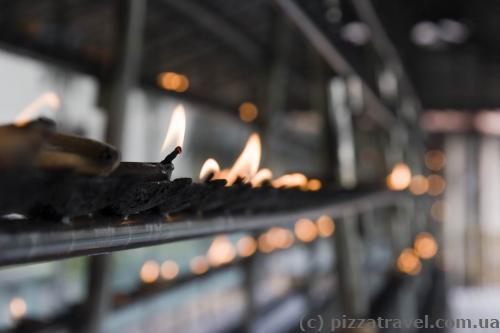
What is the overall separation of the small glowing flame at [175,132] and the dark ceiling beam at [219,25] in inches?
98.7

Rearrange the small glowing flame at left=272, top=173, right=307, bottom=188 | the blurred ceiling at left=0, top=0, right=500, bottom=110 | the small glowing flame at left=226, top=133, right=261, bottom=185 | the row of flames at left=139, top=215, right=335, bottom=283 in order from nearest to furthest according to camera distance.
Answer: the small glowing flame at left=226, top=133, right=261, bottom=185, the small glowing flame at left=272, top=173, right=307, bottom=188, the blurred ceiling at left=0, top=0, right=500, bottom=110, the row of flames at left=139, top=215, right=335, bottom=283

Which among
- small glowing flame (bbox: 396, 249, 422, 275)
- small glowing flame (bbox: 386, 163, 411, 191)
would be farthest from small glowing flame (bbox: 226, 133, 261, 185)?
small glowing flame (bbox: 396, 249, 422, 275)

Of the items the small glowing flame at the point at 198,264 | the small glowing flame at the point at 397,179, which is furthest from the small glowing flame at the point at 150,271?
the small glowing flame at the point at 397,179

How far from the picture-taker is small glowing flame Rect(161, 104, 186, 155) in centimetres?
80

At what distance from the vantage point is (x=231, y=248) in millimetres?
5969

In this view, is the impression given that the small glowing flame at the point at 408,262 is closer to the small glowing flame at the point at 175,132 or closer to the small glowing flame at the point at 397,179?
the small glowing flame at the point at 397,179

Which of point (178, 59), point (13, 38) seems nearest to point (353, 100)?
point (13, 38)

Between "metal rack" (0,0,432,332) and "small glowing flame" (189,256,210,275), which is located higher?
"metal rack" (0,0,432,332)

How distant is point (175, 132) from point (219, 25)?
312 centimetres

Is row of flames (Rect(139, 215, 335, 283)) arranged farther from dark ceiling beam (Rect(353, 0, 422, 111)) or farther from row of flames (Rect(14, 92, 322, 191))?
row of flames (Rect(14, 92, 322, 191))

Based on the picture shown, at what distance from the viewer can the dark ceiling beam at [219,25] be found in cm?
345

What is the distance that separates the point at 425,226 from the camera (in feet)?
25.7

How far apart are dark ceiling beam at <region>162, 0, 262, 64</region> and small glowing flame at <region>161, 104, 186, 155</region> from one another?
98.7 inches
